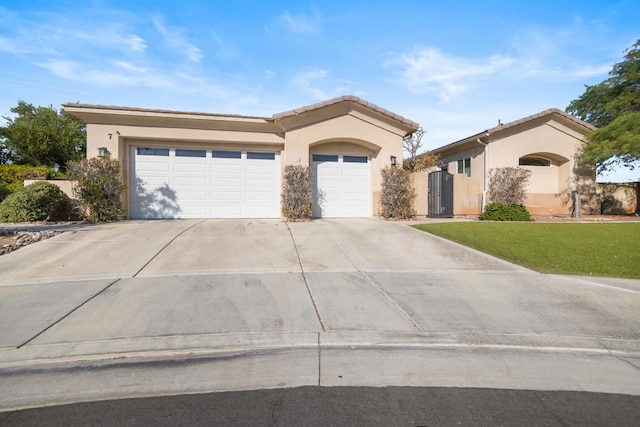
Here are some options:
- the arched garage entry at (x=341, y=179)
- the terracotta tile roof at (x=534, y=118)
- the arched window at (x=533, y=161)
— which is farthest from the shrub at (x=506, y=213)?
A: the arched garage entry at (x=341, y=179)

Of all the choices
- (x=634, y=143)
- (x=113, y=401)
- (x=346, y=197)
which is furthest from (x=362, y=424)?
(x=634, y=143)

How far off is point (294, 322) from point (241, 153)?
1019 cm

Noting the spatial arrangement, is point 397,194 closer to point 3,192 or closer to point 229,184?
point 229,184

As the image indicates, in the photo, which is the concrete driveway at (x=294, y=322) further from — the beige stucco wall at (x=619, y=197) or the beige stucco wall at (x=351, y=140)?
the beige stucco wall at (x=619, y=197)

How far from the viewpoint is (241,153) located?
1373cm

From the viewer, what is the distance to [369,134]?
13625mm

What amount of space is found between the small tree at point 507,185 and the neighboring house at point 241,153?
5.20 metres

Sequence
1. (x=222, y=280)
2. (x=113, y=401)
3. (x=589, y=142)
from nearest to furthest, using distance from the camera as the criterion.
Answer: (x=113, y=401) → (x=222, y=280) → (x=589, y=142)

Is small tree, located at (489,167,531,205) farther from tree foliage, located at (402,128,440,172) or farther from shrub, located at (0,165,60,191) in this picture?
shrub, located at (0,165,60,191)

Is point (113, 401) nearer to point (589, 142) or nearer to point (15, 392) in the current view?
point (15, 392)

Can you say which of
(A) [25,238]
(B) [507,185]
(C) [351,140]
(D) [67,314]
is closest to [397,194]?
(C) [351,140]

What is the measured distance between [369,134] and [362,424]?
39.4ft

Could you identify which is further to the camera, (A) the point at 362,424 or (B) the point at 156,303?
(B) the point at 156,303

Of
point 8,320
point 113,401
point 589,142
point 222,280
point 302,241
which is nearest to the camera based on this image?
point 113,401
